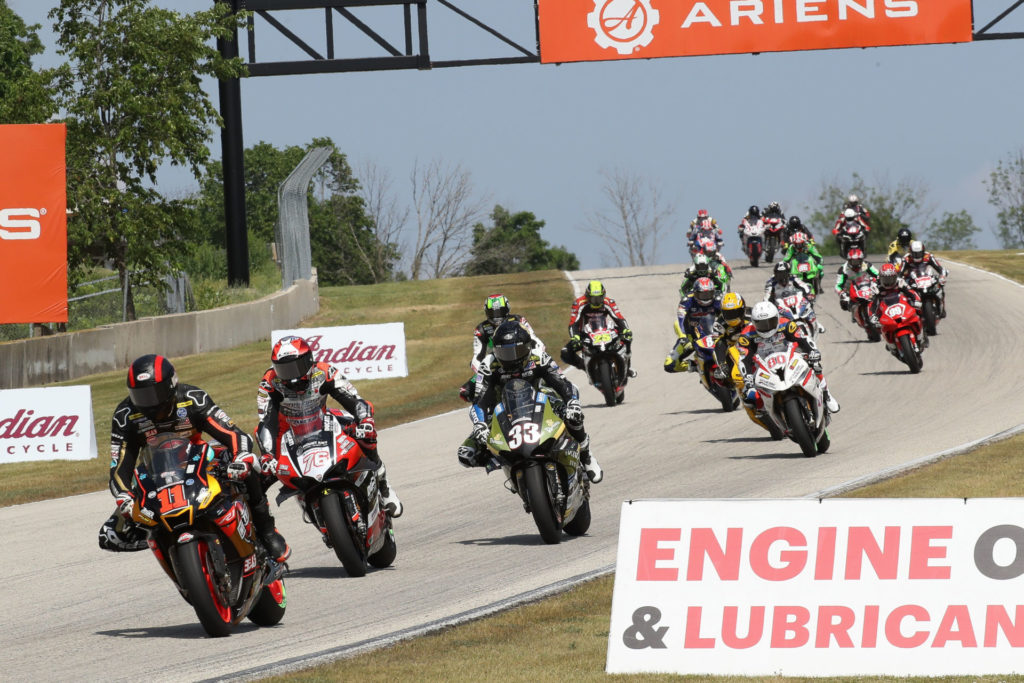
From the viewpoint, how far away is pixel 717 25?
30703 millimetres

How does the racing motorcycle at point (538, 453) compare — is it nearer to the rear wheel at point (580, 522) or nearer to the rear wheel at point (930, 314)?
the rear wheel at point (580, 522)

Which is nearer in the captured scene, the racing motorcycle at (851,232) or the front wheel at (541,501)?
the front wheel at (541,501)

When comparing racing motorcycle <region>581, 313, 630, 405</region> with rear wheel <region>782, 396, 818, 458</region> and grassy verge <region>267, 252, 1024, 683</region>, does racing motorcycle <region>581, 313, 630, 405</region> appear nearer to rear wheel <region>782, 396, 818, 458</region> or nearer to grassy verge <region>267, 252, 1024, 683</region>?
rear wheel <region>782, 396, 818, 458</region>

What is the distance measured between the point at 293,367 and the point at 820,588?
4.55m

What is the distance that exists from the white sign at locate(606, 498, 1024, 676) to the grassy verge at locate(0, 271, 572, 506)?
42.1ft

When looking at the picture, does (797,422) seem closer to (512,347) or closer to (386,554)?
(512,347)

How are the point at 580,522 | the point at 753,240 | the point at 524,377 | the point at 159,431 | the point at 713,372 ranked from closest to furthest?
the point at 159,431 < the point at 524,377 < the point at 580,522 < the point at 713,372 < the point at 753,240

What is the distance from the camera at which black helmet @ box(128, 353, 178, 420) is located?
8.53 meters

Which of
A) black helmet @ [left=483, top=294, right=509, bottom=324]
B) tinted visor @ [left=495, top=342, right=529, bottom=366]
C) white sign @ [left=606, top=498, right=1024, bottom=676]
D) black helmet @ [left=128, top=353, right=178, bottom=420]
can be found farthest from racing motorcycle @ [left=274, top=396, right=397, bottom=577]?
black helmet @ [left=483, top=294, right=509, bottom=324]

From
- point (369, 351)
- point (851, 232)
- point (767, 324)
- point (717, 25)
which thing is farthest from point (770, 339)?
point (851, 232)

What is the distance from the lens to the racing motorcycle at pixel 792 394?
1617 centimetres

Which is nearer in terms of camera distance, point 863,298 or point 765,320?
point 765,320

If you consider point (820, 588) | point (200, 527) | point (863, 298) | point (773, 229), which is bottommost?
point (820, 588)

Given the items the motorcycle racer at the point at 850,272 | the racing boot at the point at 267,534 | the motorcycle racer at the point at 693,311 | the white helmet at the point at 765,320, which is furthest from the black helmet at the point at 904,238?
the racing boot at the point at 267,534
